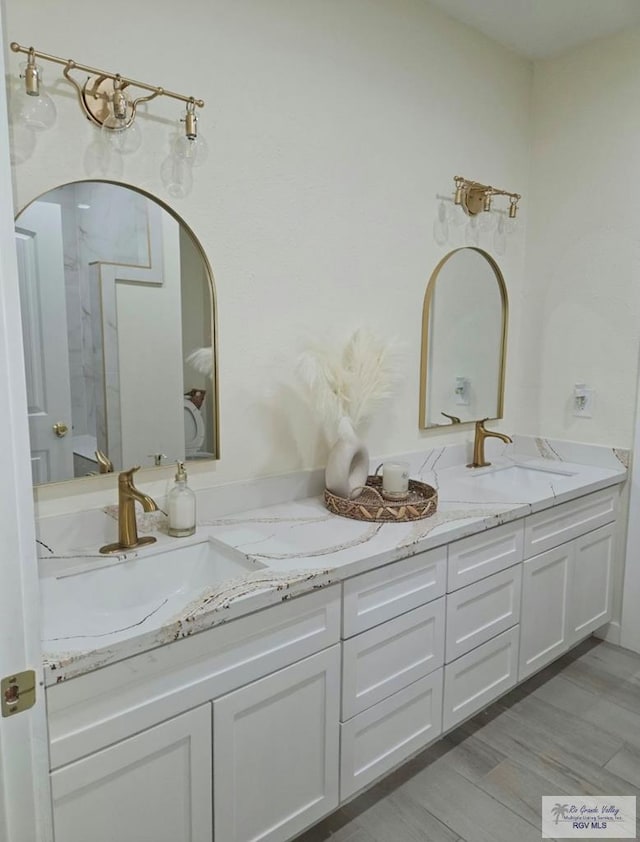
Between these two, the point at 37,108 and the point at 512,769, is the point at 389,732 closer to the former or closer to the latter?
the point at 512,769

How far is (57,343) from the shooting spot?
1528 millimetres

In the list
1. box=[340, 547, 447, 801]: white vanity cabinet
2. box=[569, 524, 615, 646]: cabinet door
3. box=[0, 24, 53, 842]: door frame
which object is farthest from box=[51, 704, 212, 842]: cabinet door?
box=[569, 524, 615, 646]: cabinet door

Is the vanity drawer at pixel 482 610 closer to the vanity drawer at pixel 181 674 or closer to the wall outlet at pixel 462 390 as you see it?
the vanity drawer at pixel 181 674

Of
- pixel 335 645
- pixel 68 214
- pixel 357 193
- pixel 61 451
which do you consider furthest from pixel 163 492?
pixel 357 193

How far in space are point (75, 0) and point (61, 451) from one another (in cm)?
114

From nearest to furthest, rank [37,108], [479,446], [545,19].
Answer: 1. [37,108]
2. [545,19]
3. [479,446]

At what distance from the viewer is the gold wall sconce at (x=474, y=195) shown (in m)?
2.54

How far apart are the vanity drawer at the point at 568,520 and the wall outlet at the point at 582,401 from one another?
1.21 feet

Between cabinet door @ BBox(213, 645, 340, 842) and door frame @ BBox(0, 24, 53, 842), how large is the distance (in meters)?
0.55

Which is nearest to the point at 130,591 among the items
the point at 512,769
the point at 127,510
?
the point at 127,510

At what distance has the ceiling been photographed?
7.61 ft

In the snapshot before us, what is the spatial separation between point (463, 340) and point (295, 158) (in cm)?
116

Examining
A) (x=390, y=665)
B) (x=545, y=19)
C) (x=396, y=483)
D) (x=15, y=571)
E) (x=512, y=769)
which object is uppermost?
(x=545, y=19)

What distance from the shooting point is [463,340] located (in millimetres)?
2703
